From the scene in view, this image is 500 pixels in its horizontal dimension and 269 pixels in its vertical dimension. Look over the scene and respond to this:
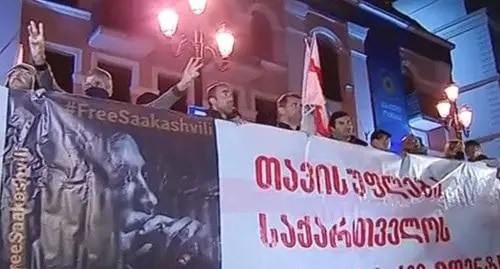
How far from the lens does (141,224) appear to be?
2600 mm

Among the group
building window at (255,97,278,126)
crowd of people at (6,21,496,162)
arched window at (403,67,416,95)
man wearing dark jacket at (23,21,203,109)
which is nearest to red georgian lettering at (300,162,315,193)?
crowd of people at (6,21,496,162)

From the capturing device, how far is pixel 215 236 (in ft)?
9.13

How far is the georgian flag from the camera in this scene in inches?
152

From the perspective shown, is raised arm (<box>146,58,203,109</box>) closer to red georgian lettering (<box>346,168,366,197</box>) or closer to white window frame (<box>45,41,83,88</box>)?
red georgian lettering (<box>346,168,366,197</box>)

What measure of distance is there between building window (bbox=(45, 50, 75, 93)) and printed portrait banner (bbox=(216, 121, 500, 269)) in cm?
568

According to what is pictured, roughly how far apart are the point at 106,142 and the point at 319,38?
9.63m

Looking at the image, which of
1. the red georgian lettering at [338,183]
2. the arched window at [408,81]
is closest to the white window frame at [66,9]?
the red georgian lettering at [338,183]

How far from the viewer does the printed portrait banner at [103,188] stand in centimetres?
240

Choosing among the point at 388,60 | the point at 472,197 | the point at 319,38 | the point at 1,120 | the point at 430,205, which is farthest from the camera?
the point at 388,60

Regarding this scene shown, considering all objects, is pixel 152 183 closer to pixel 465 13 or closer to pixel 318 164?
pixel 318 164

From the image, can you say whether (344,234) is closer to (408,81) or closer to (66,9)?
(66,9)

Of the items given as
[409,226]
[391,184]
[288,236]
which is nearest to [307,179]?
[288,236]

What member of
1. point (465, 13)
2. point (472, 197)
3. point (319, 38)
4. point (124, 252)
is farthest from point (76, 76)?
point (465, 13)

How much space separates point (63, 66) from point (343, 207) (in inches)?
241
